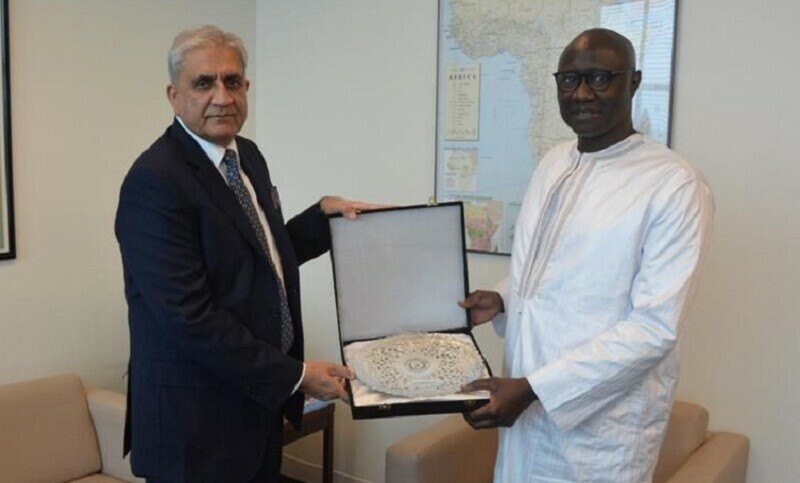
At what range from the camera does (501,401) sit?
4.90 ft

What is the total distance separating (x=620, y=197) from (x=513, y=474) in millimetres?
676

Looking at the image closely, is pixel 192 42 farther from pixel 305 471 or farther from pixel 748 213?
pixel 305 471

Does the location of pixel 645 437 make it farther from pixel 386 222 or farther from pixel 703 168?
pixel 703 168

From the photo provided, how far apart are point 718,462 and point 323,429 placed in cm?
148

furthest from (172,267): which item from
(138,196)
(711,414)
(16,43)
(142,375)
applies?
(711,414)

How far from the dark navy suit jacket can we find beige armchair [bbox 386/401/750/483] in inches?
23.5

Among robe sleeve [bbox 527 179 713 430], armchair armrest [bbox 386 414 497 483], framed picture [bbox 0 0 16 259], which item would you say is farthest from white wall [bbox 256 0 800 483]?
framed picture [bbox 0 0 16 259]

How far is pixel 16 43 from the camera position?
2.50 meters

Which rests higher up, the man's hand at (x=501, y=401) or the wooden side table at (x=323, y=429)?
the man's hand at (x=501, y=401)

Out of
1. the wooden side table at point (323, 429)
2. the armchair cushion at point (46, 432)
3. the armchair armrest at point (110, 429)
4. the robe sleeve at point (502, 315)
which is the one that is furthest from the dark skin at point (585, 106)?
the armchair cushion at point (46, 432)

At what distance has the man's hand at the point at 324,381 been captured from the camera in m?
1.58

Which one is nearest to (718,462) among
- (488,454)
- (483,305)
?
(488,454)

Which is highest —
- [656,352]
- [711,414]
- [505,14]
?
[505,14]

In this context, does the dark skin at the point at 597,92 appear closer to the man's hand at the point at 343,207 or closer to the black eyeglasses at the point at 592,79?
the black eyeglasses at the point at 592,79
